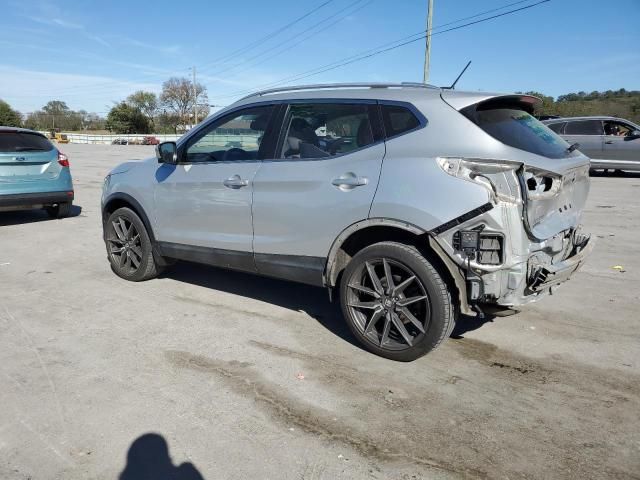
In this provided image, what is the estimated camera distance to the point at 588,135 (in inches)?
619

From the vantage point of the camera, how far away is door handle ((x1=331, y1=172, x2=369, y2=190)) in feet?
12.3

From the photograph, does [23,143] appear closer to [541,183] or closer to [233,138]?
[233,138]

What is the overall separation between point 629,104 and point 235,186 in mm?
46214

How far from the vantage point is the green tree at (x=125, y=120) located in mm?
102625

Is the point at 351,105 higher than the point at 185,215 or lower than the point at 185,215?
higher

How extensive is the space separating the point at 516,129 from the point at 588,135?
14.0m

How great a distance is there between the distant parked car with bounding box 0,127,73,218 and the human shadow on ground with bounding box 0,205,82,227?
28.3 inches

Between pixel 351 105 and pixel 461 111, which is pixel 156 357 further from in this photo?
pixel 461 111

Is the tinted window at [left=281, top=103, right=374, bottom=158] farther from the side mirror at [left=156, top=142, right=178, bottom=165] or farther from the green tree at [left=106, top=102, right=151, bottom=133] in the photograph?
the green tree at [left=106, top=102, right=151, bottom=133]

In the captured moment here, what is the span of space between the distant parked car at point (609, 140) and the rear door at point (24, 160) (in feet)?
44.5

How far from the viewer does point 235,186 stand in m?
4.50

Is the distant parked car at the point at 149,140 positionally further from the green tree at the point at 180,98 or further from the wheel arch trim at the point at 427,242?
the wheel arch trim at the point at 427,242

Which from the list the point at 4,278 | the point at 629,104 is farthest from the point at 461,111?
the point at 629,104

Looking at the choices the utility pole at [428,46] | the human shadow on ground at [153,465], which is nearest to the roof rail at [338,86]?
A: the human shadow on ground at [153,465]
